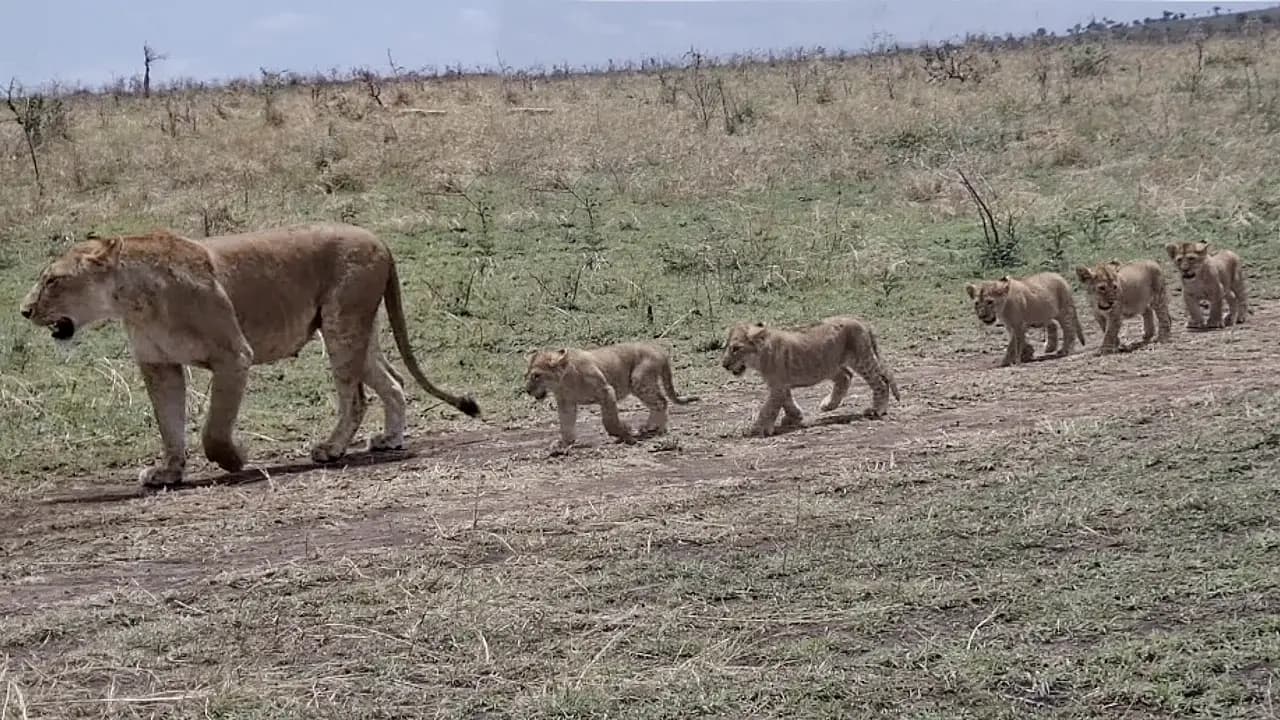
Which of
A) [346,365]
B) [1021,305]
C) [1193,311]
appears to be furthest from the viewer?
[1193,311]

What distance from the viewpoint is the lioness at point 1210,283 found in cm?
1231

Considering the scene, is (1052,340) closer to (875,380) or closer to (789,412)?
(875,380)

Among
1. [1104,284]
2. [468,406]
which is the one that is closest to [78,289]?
[468,406]

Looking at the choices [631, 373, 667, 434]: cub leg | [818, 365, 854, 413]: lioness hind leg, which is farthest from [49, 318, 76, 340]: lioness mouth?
[818, 365, 854, 413]: lioness hind leg

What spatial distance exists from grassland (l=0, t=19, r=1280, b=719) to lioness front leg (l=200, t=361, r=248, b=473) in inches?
8.6

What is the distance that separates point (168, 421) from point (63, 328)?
2.67ft

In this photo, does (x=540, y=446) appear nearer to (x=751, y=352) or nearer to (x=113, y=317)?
(x=751, y=352)

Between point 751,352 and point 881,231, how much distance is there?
7.89 m

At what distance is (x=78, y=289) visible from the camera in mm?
9133

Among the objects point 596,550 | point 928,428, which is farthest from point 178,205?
point 596,550

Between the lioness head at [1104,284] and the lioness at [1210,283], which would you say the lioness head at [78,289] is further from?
the lioness at [1210,283]

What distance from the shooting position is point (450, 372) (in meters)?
12.5

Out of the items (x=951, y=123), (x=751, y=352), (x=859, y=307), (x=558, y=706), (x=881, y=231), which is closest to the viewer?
(x=558, y=706)

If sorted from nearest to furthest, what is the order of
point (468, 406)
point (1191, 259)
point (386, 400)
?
point (386, 400) < point (468, 406) < point (1191, 259)
